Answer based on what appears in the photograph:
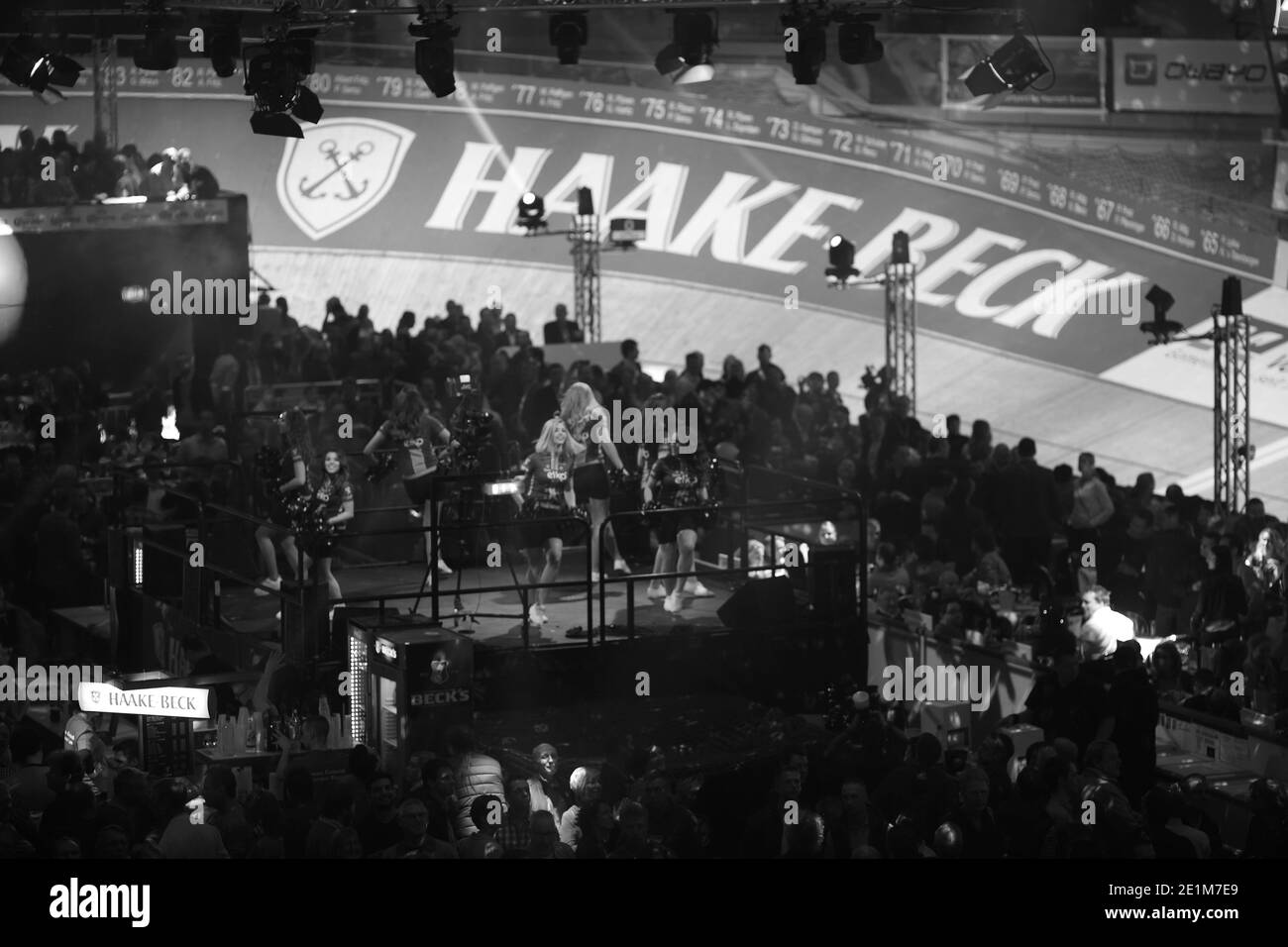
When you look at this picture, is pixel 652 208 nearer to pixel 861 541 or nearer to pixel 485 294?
pixel 485 294

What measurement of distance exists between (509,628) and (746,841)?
4.97m

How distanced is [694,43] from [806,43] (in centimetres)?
102

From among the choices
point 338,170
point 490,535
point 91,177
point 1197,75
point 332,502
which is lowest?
point 490,535

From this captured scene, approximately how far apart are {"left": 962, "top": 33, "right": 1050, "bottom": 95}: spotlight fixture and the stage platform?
4.28m

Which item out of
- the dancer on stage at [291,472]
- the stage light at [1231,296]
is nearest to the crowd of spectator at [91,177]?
the dancer on stage at [291,472]

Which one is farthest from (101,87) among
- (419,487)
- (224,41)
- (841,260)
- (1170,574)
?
(1170,574)

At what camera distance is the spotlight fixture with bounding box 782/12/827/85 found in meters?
14.4

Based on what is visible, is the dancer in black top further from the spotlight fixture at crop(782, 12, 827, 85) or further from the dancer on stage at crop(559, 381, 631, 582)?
the spotlight fixture at crop(782, 12, 827, 85)

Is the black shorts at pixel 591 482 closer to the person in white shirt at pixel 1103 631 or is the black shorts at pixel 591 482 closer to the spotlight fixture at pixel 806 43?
the spotlight fixture at pixel 806 43

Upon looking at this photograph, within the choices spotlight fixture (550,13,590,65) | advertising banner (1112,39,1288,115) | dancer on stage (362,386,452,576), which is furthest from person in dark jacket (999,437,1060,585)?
advertising banner (1112,39,1288,115)

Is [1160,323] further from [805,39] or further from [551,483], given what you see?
[551,483]

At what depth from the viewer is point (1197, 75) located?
2608 centimetres
